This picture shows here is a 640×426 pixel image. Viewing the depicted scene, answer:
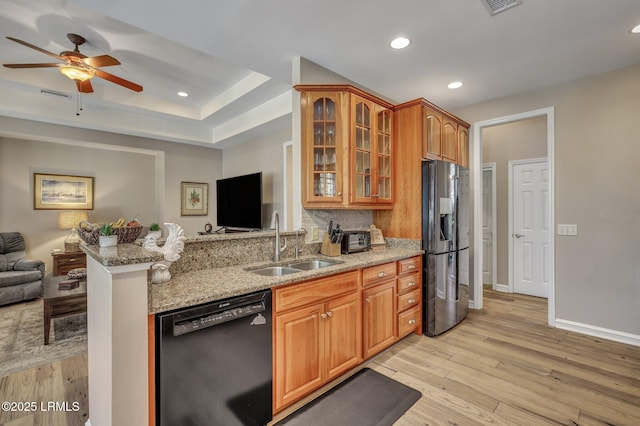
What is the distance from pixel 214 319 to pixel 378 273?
4.82ft

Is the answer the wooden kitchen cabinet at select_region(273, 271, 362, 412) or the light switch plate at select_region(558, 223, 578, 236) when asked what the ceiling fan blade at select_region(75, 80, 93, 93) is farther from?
the light switch plate at select_region(558, 223, 578, 236)

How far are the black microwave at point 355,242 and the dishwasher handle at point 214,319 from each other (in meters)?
1.33

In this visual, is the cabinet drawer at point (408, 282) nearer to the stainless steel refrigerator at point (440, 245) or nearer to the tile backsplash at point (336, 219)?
the stainless steel refrigerator at point (440, 245)

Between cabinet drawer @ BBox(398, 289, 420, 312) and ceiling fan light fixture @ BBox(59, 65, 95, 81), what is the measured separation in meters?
3.85

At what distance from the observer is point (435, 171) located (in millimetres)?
2910

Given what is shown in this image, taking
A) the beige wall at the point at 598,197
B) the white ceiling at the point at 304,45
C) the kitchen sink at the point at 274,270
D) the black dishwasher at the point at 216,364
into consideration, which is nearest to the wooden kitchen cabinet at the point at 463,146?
the white ceiling at the point at 304,45

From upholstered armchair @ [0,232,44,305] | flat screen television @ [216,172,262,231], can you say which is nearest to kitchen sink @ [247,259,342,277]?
flat screen television @ [216,172,262,231]

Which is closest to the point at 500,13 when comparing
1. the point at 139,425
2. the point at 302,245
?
the point at 302,245

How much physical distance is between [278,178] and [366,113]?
7.02 feet

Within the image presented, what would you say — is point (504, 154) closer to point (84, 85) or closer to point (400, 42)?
point (400, 42)

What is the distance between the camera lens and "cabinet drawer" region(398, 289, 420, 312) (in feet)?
8.95

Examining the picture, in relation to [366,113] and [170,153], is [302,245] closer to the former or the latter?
[366,113]

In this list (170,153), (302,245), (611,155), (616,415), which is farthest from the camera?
(170,153)

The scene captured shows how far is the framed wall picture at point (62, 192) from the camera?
489 centimetres
